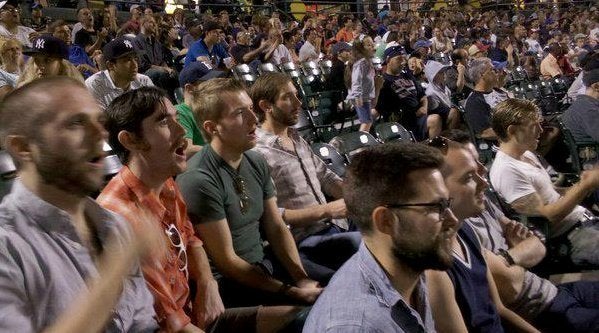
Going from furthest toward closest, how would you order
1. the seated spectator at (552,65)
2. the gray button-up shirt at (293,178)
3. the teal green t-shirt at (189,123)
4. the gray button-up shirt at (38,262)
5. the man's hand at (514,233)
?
the seated spectator at (552,65)
the teal green t-shirt at (189,123)
the gray button-up shirt at (293,178)
the man's hand at (514,233)
the gray button-up shirt at (38,262)

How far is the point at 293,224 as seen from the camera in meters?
3.32

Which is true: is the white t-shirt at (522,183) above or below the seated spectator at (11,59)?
below

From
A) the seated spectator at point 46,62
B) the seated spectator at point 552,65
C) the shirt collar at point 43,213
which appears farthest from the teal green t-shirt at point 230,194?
the seated spectator at point 552,65

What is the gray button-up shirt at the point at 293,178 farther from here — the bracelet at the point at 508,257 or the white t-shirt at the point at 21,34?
the white t-shirt at the point at 21,34

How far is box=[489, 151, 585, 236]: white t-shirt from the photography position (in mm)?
3682

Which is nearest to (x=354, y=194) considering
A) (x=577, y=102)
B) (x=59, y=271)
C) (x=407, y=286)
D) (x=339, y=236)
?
(x=407, y=286)

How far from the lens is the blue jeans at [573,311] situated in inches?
112

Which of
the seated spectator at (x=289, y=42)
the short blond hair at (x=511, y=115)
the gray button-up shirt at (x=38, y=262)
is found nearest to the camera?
the gray button-up shirt at (x=38, y=262)

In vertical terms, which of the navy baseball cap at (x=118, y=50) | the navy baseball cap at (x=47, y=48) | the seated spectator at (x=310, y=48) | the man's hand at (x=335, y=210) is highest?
the navy baseball cap at (x=47, y=48)

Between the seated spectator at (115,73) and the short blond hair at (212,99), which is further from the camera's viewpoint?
the seated spectator at (115,73)

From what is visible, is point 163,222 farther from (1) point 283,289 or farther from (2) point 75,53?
(2) point 75,53

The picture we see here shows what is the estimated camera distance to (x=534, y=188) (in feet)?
12.2

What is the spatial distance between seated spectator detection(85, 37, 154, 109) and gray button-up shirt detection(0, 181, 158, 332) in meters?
3.38

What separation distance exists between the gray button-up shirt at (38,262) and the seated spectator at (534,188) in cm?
263
